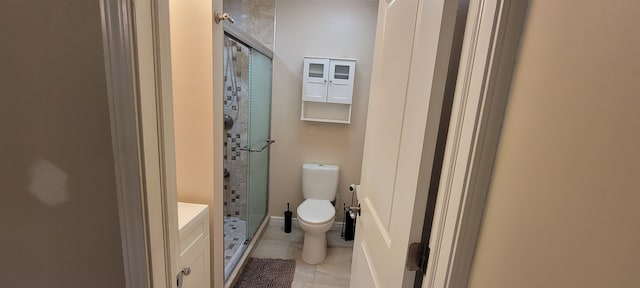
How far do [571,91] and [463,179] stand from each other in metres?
0.24

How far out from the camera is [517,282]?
458 millimetres

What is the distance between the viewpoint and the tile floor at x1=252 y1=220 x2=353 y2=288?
2061 mm

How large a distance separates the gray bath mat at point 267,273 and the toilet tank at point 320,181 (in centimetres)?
67

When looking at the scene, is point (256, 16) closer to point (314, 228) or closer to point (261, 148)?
point (261, 148)

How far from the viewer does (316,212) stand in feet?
7.57

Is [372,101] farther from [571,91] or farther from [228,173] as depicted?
[228,173]

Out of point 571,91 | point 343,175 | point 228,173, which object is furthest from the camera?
point 343,175

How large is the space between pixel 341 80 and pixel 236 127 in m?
1.06

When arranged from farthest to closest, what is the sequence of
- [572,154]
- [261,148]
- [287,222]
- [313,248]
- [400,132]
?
[287,222], [261,148], [313,248], [400,132], [572,154]

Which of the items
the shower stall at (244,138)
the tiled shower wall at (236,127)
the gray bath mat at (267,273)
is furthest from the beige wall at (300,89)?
the gray bath mat at (267,273)

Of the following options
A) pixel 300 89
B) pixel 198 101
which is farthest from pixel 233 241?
pixel 300 89

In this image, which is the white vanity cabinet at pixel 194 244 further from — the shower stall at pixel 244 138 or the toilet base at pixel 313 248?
the toilet base at pixel 313 248

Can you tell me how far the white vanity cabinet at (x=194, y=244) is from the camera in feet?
3.92

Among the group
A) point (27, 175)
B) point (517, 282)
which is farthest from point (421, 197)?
point (27, 175)
